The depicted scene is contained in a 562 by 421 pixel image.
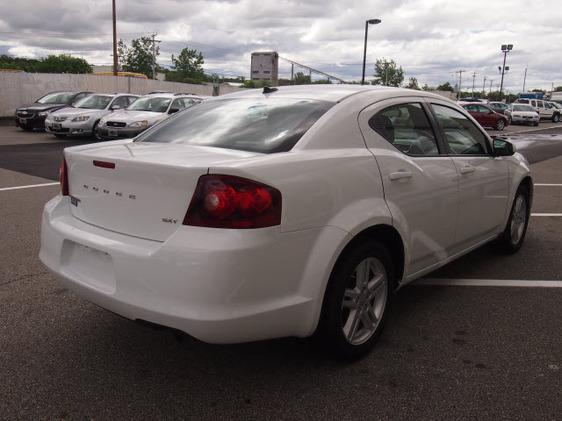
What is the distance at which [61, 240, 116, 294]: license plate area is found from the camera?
105 inches

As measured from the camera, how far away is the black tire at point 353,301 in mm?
2791

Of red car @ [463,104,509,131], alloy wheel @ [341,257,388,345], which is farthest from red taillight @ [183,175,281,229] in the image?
red car @ [463,104,509,131]

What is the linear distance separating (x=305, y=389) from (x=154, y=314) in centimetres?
89

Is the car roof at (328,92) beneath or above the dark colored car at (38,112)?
above

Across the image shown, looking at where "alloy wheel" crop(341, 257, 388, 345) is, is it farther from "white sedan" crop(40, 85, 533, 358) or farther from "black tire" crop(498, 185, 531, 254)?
"black tire" crop(498, 185, 531, 254)

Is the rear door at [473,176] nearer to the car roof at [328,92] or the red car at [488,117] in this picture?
the car roof at [328,92]

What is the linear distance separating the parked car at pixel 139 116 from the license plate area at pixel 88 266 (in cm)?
1154

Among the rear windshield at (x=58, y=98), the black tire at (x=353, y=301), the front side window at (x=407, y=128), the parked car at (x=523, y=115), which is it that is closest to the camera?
the black tire at (x=353, y=301)

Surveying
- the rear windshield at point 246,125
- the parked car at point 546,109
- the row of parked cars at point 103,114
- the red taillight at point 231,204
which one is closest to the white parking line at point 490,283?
the rear windshield at point 246,125

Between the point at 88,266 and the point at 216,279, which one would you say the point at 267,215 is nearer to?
the point at 216,279

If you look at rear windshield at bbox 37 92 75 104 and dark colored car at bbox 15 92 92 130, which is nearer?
dark colored car at bbox 15 92 92 130

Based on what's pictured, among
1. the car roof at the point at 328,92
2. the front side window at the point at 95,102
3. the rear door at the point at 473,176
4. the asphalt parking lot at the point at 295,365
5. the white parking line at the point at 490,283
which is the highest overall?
the car roof at the point at 328,92

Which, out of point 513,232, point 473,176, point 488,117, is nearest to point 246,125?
point 473,176

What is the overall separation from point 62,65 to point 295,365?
306 feet
